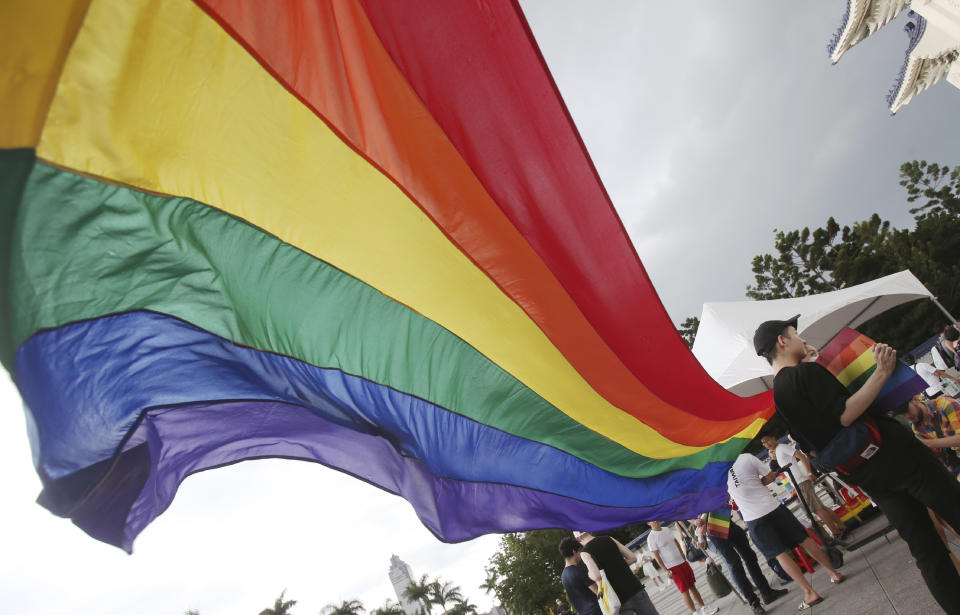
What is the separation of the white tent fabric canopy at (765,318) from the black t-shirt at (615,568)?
5282mm

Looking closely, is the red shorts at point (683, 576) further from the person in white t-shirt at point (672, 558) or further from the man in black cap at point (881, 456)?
the man in black cap at point (881, 456)

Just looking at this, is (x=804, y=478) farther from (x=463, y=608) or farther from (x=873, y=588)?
(x=463, y=608)

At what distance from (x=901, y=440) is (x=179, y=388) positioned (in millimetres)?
3193

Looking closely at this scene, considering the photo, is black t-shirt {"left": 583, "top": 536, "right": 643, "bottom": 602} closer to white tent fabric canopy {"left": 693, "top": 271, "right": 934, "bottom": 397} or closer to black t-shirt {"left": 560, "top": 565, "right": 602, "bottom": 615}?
black t-shirt {"left": 560, "top": 565, "right": 602, "bottom": 615}

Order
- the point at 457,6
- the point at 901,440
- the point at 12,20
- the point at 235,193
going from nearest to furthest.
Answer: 1. the point at 12,20
2. the point at 457,6
3. the point at 235,193
4. the point at 901,440

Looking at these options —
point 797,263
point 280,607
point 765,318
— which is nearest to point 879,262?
point 797,263

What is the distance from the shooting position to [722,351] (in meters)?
9.54

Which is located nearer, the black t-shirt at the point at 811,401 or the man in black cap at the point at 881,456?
the man in black cap at the point at 881,456

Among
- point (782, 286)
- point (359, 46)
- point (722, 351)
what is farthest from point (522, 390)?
point (782, 286)

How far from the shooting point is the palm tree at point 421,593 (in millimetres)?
60375

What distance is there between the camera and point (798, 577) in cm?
471

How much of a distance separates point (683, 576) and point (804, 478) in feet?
6.49

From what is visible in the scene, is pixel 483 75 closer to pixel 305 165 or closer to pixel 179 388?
pixel 305 165

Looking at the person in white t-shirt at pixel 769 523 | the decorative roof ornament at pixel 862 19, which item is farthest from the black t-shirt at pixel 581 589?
the decorative roof ornament at pixel 862 19
